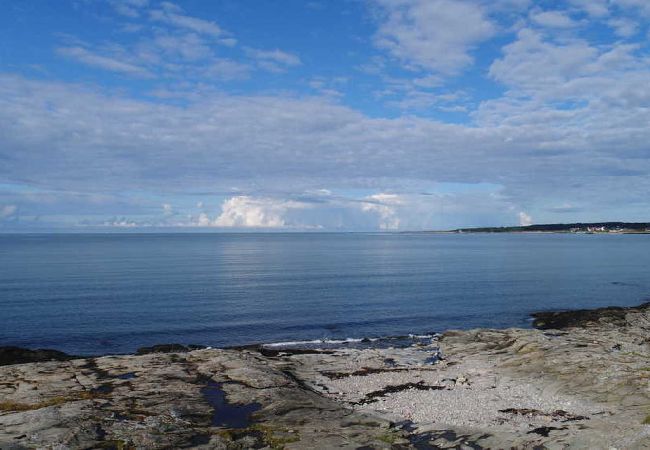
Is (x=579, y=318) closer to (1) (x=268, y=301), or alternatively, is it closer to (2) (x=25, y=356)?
(1) (x=268, y=301)

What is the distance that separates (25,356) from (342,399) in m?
27.4

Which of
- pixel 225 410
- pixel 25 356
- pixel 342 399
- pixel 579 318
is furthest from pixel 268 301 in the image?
pixel 225 410

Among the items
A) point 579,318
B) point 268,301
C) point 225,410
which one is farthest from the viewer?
point 268,301

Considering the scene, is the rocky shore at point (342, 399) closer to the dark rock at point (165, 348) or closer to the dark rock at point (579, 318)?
the dark rock at point (165, 348)

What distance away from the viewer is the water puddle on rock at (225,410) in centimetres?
2206

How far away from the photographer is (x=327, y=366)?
35.0m

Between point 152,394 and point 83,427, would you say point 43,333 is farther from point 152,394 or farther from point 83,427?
point 83,427

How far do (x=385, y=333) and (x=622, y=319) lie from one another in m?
26.1

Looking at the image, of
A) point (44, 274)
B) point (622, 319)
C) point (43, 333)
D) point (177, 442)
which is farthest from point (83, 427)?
point (44, 274)

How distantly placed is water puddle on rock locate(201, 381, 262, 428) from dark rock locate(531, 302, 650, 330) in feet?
131

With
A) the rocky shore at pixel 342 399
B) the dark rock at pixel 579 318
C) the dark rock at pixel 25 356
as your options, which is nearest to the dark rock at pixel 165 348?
the dark rock at pixel 25 356

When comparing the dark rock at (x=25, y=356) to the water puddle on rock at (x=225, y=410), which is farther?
the dark rock at (x=25, y=356)

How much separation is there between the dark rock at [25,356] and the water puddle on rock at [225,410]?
18.3 meters

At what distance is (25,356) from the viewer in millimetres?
39156
